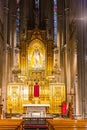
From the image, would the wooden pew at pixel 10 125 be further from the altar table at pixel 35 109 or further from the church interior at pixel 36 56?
the church interior at pixel 36 56

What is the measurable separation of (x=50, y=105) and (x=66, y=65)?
4062 mm

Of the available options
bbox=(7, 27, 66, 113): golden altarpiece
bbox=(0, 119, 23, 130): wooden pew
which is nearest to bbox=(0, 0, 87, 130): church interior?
bbox=(7, 27, 66, 113): golden altarpiece

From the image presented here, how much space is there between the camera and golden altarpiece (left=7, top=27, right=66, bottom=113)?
32.0 meters

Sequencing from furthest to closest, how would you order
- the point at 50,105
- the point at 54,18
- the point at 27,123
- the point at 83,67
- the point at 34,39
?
the point at 54,18
the point at 34,39
the point at 50,105
the point at 83,67
the point at 27,123

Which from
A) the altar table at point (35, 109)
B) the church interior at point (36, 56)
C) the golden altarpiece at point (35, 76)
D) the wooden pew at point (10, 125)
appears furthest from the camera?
the golden altarpiece at point (35, 76)

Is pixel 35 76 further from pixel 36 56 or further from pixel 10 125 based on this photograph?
pixel 10 125

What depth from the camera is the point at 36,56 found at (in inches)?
1346

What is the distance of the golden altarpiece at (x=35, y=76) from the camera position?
32031 millimetres

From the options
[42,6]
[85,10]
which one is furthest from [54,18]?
[85,10]

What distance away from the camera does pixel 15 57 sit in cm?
3466

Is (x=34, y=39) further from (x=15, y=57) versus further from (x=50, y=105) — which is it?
(x=50, y=105)

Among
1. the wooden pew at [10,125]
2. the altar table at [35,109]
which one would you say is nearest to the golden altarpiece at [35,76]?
the altar table at [35,109]

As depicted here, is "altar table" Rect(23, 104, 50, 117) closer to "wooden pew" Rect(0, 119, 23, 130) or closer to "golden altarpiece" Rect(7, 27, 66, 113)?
"golden altarpiece" Rect(7, 27, 66, 113)

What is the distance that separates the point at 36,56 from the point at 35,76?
2.17 metres
